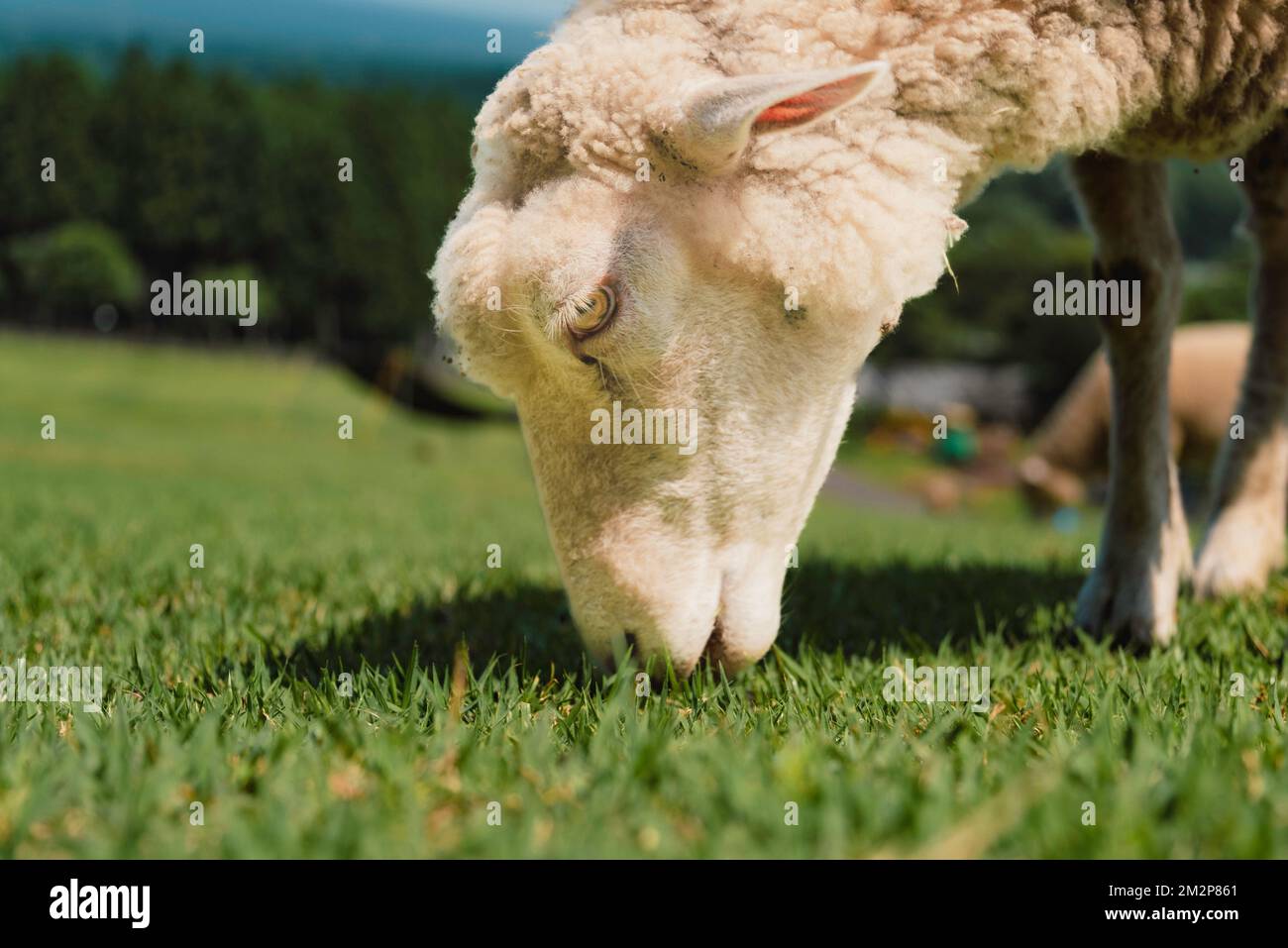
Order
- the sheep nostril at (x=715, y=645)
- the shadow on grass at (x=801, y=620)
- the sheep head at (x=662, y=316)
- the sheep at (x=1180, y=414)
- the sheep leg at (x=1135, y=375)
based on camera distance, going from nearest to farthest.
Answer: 1. the sheep head at (x=662, y=316)
2. the sheep nostril at (x=715, y=645)
3. the shadow on grass at (x=801, y=620)
4. the sheep leg at (x=1135, y=375)
5. the sheep at (x=1180, y=414)

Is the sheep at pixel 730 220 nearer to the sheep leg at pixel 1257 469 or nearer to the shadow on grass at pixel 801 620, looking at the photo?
the shadow on grass at pixel 801 620

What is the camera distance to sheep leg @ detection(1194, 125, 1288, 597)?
394 cm

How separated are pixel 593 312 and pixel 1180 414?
997 centimetres

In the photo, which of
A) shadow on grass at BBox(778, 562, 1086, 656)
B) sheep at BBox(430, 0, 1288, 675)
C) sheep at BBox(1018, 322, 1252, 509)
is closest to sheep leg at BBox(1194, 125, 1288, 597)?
shadow on grass at BBox(778, 562, 1086, 656)

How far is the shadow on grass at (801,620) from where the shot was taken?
297 centimetres

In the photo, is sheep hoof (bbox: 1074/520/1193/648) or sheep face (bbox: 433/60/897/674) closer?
sheep face (bbox: 433/60/897/674)

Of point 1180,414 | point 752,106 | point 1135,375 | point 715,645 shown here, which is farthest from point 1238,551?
point 1180,414

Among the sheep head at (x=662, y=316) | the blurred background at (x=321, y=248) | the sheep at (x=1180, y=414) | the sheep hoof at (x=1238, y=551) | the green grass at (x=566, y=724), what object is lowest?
the green grass at (x=566, y=724)

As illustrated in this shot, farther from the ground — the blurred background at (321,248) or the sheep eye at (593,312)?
the blurred background at (321,248)

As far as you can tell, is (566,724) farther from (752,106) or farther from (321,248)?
(321,248)

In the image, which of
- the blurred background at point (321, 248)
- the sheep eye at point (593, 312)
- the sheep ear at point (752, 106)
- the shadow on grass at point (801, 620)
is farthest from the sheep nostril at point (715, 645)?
the blurred background at point (321, 248)

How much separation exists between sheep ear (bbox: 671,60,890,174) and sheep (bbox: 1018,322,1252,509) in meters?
7.31

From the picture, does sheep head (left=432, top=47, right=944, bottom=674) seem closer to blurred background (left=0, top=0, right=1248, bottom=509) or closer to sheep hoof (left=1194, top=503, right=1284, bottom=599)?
sheep hoof (left=1194, top=503, right=1284, bottom=599)

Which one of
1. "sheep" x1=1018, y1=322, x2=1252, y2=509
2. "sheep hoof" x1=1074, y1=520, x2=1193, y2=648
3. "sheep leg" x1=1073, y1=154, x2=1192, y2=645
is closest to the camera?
"sheep hoof" x1=1074, y1=520, x2=1193, y2=648
